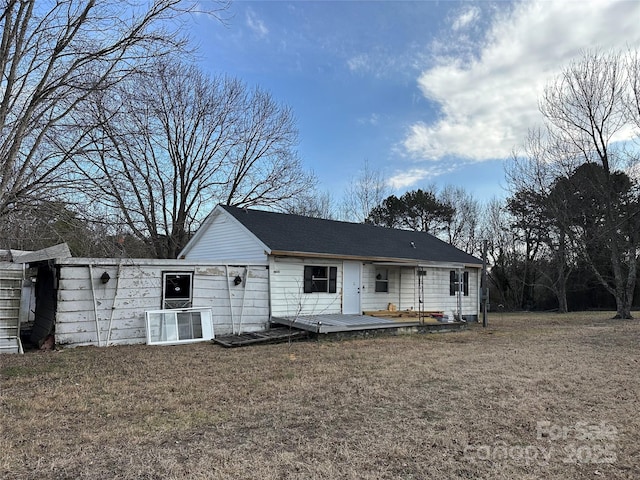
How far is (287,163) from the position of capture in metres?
22.2

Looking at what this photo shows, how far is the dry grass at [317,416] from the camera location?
3324 millimetres

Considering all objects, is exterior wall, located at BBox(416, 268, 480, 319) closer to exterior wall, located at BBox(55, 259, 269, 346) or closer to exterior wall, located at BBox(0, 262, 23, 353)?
exterior wall, located at BBox(55, 259, 269, 346)

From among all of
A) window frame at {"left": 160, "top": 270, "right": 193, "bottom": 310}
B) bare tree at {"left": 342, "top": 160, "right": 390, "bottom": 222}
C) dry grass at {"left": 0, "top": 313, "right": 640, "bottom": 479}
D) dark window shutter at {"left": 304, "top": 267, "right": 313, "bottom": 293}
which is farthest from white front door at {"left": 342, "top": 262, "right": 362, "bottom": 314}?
bare tree at {"left": 342, "top": 160, "right": 390, "bottom": 222}

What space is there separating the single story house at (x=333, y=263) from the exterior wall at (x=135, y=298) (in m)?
0.65

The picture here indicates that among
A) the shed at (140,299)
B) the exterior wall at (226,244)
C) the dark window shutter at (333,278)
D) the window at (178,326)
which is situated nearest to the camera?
the shed at (140,299)

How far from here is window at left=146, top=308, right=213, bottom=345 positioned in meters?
10.2

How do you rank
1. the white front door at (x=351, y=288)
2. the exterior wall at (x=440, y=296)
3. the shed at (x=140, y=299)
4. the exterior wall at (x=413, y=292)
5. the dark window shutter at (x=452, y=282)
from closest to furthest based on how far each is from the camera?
1. the shed at (x=140, y=299)
2. the white front door at (x=351, y=288)
3. the exterior wall at (x=413, y=292)
4. the exterior wall at (x=440, y=296)
5. the dark window shutter at (x=452, y=282)

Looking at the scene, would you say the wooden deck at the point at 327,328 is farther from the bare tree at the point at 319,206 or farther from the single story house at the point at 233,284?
the bare tree at the point at 319,206

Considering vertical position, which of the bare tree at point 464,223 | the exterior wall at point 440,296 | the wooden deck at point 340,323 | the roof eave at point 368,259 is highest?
the bare tree at point 464,223

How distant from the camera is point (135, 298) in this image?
10.3m

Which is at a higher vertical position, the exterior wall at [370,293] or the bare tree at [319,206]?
the bare tree at [319,206]

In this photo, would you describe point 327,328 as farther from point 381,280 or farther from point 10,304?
point 10,304

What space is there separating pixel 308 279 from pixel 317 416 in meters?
8.72

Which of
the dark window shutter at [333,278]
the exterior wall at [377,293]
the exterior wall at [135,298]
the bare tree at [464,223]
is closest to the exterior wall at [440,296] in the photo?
the exterior wall at [377,293]
